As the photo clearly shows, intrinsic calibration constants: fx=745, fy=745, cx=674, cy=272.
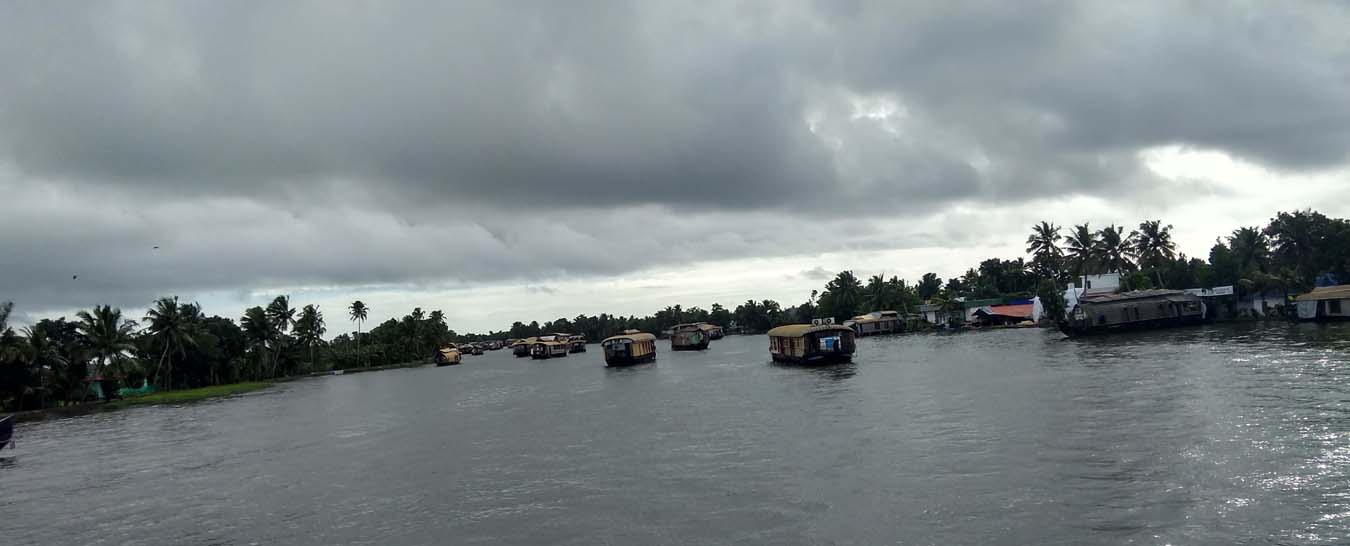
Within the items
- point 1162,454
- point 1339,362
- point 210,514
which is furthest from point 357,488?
point 1339,362

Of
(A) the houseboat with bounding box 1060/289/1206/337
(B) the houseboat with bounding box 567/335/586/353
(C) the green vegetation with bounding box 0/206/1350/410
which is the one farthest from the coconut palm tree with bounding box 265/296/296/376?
(A) the houseboat with bounding box 1060/289/1206/337

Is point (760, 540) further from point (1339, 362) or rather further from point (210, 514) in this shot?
point (1339, 362)

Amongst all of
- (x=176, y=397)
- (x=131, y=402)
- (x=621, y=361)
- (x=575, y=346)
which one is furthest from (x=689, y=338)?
(x=131, y=402)

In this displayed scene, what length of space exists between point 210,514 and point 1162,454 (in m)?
26.6

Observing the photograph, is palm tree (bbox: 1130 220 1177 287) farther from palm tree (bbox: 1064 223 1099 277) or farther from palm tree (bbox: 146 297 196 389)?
palm tree (bbox: 146 297 196 389)

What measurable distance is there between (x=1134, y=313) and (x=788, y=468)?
219ft

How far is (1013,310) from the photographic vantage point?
11619 centimetres

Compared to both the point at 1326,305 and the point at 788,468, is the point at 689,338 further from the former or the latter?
the point at 788,468

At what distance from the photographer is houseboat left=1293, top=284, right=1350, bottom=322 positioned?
206 ft

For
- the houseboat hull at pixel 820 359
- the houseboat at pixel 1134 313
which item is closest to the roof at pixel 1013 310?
the houseboat at pixel 1134 313

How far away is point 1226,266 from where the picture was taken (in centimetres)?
8538

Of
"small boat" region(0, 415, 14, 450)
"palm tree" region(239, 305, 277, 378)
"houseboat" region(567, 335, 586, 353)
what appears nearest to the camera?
"small boat" region(0, 415, 14, 450)

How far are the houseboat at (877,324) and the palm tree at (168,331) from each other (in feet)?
310

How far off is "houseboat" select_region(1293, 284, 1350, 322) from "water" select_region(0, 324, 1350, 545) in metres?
23.9
